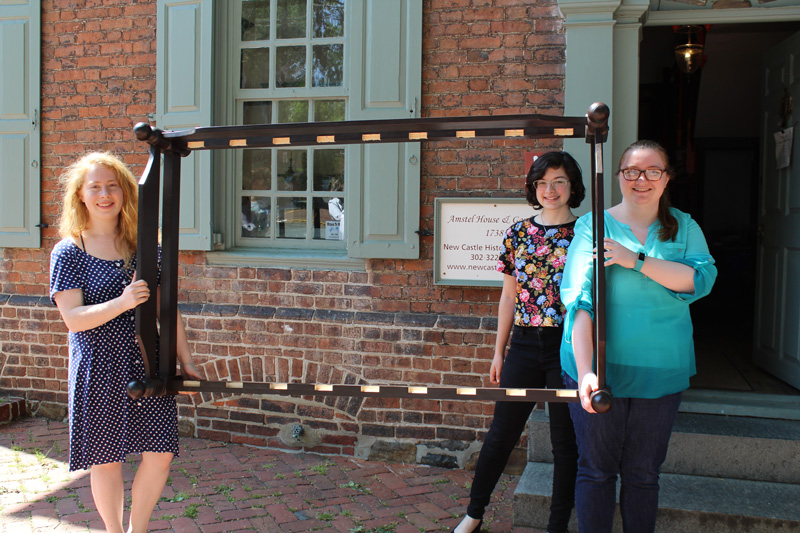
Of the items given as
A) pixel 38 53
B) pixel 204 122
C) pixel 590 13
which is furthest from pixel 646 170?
pixel 38 53

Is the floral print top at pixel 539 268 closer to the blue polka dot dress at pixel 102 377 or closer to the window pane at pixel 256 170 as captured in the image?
the blue polka dot dress at pixel 102 377

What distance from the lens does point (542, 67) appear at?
161 inches

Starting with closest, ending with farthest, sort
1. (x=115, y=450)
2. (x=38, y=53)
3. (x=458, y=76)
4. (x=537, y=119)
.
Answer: (x=537, y=119)
(x=115, y=450)
(x=458, y=76)
(x=38, y=53)

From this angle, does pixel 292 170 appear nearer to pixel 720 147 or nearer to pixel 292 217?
pixel 292 217

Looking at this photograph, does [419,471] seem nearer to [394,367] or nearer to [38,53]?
[394,367]

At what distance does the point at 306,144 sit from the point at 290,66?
2911mm

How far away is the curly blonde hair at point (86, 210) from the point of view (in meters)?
2.73

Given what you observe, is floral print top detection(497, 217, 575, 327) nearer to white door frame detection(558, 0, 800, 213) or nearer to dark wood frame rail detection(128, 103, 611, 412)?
dark wood frame rail detection(128, 103, 611, 412)

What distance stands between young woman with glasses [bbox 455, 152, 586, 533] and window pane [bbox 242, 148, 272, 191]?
2.37 metres

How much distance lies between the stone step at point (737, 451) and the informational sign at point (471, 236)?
134 centimetres

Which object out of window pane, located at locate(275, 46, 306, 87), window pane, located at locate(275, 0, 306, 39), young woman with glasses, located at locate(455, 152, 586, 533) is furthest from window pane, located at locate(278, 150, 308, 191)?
young woman with glasses, located at locate(455, 152, 586, 533)

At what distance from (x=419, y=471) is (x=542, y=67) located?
2.59m

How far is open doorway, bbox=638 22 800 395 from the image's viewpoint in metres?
6.57

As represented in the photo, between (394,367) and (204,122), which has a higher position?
(204,122)
